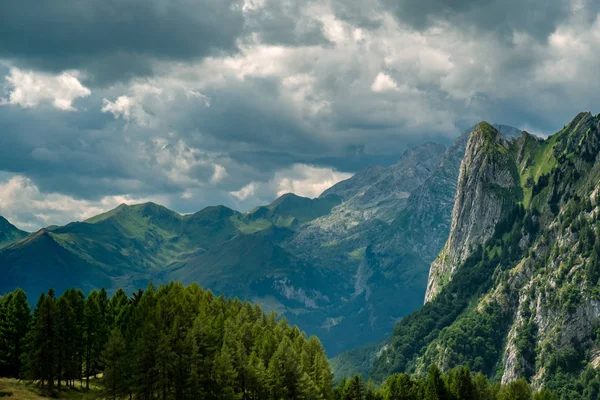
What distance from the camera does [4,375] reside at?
156 m

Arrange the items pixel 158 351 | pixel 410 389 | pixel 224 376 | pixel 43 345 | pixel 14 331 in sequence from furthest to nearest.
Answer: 1. pixel 410 389
2. pixel 14 331
3. pixel 43 345
4. pixel 224 376
5. pixel 158 351

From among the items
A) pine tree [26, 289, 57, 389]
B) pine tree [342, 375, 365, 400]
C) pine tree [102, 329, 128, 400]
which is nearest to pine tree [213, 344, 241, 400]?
pine tree [102, 329, 128, 400]

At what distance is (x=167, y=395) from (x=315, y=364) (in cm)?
3742

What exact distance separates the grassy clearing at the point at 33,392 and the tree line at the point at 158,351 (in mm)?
2344

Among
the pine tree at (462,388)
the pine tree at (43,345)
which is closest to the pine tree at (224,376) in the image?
the pine tree at (43,345)

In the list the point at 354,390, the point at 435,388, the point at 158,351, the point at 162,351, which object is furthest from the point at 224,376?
the point at 435,388

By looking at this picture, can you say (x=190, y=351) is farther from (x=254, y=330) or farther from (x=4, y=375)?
(x=4, y=375)

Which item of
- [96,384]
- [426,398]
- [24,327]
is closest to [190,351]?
[96,384]

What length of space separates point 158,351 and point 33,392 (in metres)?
28.2

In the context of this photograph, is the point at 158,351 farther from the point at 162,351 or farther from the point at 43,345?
the point at 43,345

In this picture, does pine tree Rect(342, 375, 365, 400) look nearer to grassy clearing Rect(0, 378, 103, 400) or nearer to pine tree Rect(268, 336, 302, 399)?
pine tree Rect(268, 336, 302, 399)

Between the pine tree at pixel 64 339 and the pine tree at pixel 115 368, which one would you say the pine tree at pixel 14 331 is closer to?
the pine tree at pixel 64 339

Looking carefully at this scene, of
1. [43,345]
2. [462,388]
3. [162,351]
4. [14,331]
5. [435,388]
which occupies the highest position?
[14,331]

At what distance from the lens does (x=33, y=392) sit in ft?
455
